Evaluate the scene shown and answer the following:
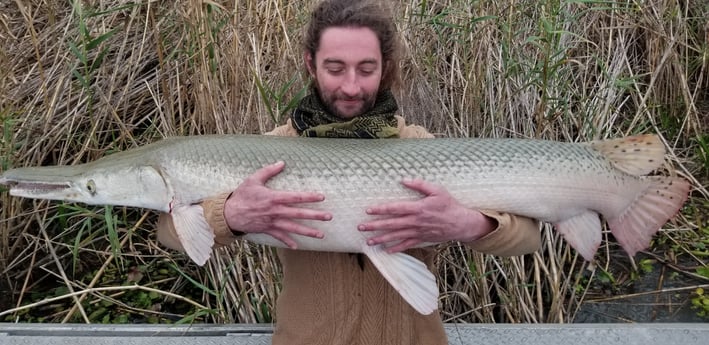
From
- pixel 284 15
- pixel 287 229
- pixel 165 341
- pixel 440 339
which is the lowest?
pixel 165 341

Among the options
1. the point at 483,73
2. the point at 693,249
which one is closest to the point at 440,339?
the point at 483,73

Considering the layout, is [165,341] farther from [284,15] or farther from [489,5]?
[489,5]

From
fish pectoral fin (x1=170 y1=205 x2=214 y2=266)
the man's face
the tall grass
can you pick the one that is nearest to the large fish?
fish pectoral fin (x1=170 y1=205 x2=214 y2=266)

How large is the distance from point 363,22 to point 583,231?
92cm

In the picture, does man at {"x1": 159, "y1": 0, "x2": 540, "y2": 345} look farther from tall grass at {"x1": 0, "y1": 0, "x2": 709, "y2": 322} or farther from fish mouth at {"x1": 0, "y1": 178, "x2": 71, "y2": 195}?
tall grass at {"x1": 0, "y1": 0, "x2": 709, "y2": 322}

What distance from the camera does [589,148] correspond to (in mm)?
1727

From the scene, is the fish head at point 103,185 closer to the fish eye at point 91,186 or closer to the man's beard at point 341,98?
the fish eye at point 91,186

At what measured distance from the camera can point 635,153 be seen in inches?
67.2

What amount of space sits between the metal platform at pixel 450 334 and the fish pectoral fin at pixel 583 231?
0.45m

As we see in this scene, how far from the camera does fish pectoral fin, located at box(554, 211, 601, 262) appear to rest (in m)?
1.70

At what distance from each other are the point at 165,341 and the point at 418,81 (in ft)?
5.59

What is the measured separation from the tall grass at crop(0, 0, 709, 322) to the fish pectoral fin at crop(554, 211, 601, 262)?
2.46 feet

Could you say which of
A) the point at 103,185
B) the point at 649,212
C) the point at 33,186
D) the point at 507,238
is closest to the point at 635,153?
the point at 649,212

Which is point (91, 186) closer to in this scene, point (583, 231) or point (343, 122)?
point (343, 122)
